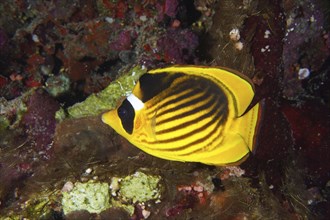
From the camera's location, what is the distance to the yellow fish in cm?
178

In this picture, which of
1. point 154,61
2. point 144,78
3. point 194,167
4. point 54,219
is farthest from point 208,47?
point 54,219

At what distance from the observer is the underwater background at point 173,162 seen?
2832mm


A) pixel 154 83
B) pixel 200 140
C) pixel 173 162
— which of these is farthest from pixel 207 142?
pixel 173 162

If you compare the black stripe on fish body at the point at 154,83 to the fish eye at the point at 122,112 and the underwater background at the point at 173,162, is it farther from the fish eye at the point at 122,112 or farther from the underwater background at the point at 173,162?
the underwater background at the point at 173,162

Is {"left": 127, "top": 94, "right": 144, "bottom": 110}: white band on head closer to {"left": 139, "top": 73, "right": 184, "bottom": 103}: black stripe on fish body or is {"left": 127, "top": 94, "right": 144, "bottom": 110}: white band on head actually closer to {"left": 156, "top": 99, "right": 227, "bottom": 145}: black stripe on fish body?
{"left": 139, "top": 73, "right": 184, "bottom": 103}: black stripe on fish body

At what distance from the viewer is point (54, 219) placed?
286cm

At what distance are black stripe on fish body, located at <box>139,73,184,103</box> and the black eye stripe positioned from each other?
0.29ft

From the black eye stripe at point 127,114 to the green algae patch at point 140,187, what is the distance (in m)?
1.03

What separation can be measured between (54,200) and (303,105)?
8.99ft

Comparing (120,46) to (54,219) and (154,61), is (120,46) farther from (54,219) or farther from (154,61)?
(54,219)

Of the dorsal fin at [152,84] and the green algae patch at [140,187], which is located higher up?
the dorsal fin at [152,84]

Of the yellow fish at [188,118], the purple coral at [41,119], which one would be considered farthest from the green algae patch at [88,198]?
the yellow fish at [188,118]

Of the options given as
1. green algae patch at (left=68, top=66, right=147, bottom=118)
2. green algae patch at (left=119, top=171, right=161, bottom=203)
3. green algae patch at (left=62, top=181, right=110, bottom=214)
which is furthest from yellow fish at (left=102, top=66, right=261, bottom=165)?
green algae patch at (left=68, top=66, right=147, bottom=118)

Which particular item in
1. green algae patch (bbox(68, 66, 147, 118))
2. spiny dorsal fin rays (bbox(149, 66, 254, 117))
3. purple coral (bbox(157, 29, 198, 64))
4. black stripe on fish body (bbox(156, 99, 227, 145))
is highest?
purple coral (bbox(157, 29, 198, 64))
